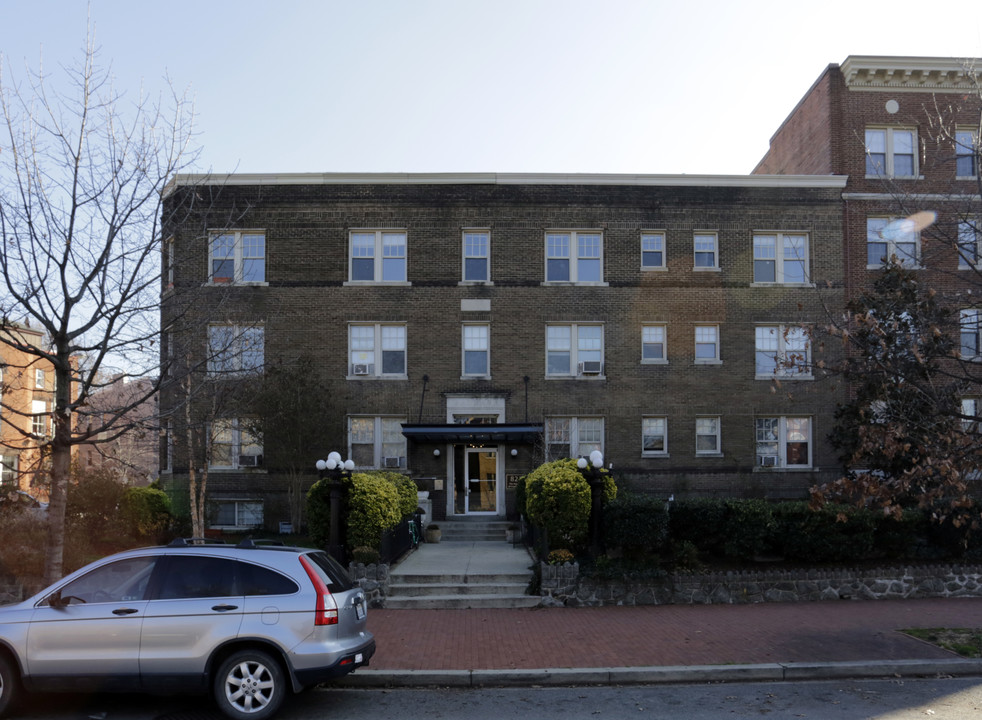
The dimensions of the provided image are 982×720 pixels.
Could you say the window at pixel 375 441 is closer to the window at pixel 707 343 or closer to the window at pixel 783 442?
the window at pixel 707 343

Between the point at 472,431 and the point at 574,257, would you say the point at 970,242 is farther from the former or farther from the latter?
the point at 574,257

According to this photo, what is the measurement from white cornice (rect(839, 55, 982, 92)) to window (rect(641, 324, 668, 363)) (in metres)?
10.0

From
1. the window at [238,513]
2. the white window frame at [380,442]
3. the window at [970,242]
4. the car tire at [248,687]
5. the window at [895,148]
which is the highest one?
the window at [895,148]

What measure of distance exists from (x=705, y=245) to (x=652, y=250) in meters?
1.72

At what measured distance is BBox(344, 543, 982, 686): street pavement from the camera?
923cm

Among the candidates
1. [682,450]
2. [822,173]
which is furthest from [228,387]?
[822,173]

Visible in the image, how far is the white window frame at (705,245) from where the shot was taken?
25.1 m

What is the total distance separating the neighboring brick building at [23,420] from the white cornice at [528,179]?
829cm

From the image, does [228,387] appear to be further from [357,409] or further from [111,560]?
[111,560]

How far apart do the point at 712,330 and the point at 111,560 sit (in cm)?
2049

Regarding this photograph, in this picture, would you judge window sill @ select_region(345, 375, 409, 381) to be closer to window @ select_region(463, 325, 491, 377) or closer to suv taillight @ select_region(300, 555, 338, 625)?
window @ select_region(463, 325, 491, 377)

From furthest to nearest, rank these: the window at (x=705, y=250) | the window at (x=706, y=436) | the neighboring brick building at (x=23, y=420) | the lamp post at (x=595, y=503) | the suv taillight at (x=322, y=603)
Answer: the window at (x=705, y=250) → the window at (x=706, y=436) → the lamp post at (x=595, y=503) → the neighboring brick building at (x=23, y=420) → the suv taillight at (x=322, y=603)

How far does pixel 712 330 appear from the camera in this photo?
2508cm

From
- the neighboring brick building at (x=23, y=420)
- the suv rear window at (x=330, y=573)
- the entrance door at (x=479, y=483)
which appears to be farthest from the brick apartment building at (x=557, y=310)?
the suv rear window at (x=330, y=573)
